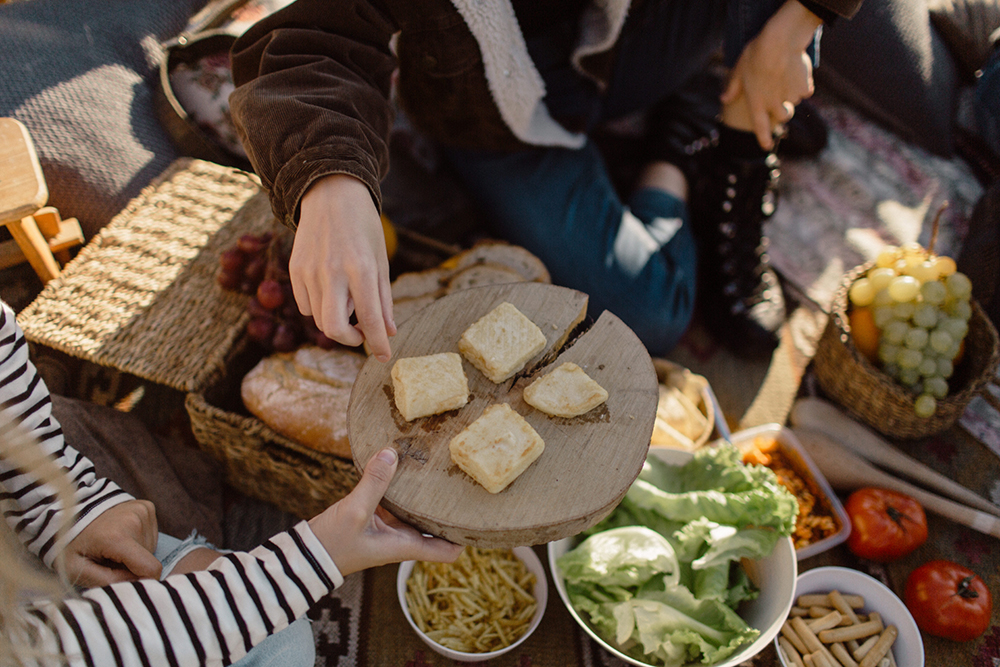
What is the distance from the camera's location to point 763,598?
3.59 ft

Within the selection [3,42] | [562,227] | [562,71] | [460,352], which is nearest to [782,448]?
[562,227]

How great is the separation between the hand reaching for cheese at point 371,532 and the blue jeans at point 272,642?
11.4 inches

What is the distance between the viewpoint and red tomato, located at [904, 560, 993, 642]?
1127 mm

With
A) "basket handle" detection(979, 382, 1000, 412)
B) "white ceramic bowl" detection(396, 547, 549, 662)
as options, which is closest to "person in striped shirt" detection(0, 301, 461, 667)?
"white ceramic bowl" detection(396, 547, 549, 662)

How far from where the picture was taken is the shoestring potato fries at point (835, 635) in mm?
1070

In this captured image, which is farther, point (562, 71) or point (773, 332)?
point (773, 332)

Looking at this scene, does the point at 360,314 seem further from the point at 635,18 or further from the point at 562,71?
the point at 635,18

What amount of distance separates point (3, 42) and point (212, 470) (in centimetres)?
117

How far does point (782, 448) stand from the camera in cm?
136

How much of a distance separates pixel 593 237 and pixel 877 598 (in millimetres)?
978

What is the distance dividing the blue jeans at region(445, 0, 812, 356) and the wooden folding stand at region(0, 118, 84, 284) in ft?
3.24

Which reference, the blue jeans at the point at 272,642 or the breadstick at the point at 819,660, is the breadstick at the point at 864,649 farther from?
the blue jeans at the point at 272,642

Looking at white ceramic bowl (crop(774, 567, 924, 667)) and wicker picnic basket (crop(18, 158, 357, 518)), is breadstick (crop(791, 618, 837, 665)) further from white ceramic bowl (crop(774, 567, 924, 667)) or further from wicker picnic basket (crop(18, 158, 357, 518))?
wicker picnic basket (crop(18, 158, 357, 518))

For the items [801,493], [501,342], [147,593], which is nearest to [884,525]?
[801,493]
